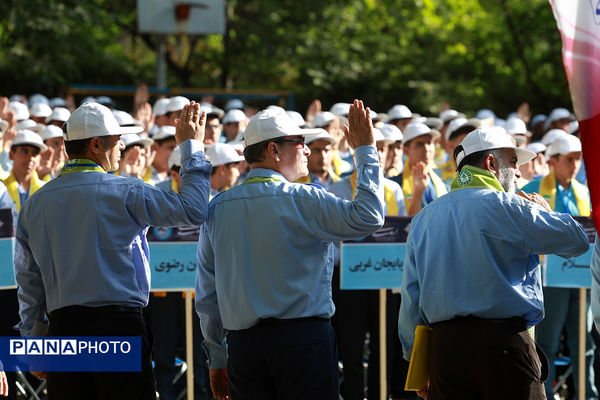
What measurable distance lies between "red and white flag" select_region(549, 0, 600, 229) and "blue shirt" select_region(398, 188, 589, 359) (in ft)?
4.10

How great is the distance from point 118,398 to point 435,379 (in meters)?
1.58

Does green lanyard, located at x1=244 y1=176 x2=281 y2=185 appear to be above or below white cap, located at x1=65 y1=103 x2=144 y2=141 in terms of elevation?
below

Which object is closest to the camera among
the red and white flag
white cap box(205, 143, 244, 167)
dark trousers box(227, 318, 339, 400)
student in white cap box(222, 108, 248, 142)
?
the red and white flag

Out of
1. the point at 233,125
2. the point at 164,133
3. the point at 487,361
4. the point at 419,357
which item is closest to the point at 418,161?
the point at 164,133

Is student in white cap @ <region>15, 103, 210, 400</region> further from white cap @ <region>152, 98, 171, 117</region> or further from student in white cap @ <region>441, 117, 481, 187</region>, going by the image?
white cap @ <region>152, 98, 171, 117</region>

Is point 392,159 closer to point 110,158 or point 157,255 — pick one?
point 157,255

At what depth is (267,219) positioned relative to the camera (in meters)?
4.20

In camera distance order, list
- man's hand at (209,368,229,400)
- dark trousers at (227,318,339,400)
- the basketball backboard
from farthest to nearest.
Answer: the basketball backboard, man's hand at (209,368,229,400), dark trousers at (227,318,339,400)

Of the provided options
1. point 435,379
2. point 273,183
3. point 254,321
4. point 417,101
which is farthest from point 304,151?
point 417,101

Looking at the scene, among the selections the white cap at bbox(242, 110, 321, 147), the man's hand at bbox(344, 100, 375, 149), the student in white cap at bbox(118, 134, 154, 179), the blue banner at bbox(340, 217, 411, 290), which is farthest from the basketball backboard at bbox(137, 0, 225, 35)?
the man's hand at bbox(344, 100, 375, 149)

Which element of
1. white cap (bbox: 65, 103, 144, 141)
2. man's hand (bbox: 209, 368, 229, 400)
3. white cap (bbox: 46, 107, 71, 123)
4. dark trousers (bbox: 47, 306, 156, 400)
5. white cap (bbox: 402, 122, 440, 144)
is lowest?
man's hand (bbox: 209, 368, 229, 400)

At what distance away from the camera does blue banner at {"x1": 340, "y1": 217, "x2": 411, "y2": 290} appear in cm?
660

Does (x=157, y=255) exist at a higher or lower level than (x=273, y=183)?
lower

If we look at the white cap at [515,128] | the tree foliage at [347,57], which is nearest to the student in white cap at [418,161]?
the white cap at [515,128]
